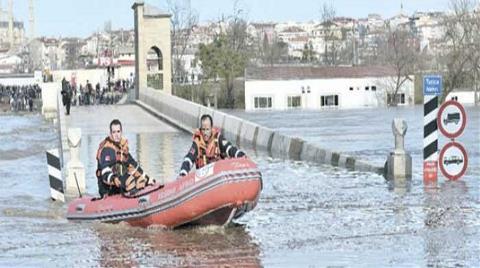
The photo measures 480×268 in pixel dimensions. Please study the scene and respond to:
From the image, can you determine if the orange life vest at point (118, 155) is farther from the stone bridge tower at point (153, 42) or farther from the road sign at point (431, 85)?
the stone bridge tower at point (153, 42)

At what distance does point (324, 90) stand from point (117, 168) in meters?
86.8

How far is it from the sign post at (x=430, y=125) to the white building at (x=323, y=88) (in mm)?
77121

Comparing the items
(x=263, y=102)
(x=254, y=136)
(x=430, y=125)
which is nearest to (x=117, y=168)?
(x=430, y=125)

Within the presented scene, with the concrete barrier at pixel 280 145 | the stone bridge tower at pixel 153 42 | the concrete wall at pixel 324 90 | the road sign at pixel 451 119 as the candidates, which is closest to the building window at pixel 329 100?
the concrete wall at pixel 324 90

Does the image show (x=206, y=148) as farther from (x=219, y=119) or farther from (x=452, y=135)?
(x=219, y=119)

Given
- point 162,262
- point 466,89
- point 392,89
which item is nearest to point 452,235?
point 162,262

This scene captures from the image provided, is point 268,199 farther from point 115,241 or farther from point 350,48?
point 350,48

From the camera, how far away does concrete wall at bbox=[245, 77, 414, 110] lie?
331 feet

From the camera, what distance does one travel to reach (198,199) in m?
16.4

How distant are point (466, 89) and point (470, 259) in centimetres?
7778

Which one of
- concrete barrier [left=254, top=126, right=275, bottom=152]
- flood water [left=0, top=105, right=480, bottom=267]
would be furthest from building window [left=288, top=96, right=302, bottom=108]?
flood water [left=0, top=105, right=480, bottom=267]

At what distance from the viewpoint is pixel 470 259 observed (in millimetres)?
13750

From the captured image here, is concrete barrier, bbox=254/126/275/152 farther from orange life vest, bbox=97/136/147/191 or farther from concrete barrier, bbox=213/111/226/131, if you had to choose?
orange life vest, bbox=97/136/147/191

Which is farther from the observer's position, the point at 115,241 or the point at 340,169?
the point at 340,169
